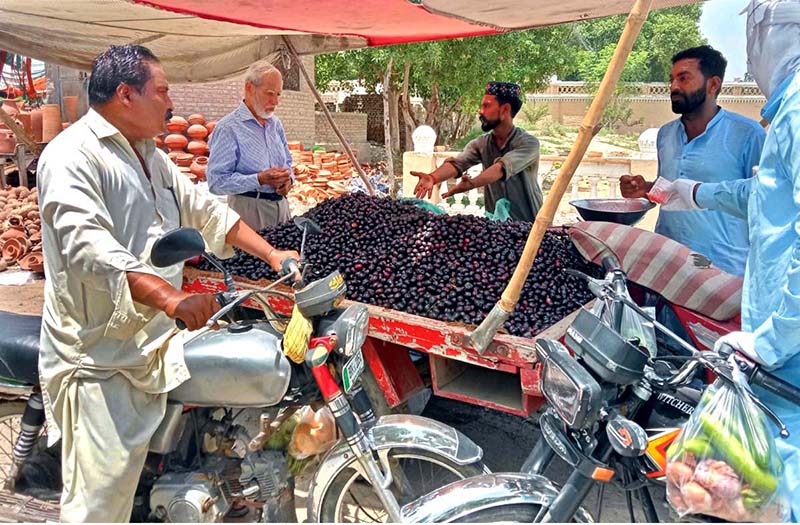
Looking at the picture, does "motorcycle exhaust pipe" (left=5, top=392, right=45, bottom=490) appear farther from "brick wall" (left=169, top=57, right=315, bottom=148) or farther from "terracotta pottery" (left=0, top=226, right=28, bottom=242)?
"brick wall" (left=169, top=57, right=315, bottom=148)

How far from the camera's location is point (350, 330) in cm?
212

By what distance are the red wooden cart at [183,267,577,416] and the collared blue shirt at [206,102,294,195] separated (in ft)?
4.69

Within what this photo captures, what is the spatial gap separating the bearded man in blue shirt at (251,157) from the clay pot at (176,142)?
8227 millimetres

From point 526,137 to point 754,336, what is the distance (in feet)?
10.3

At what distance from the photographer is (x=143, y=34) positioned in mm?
4977

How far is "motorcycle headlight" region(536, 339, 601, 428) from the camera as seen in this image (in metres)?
1.64

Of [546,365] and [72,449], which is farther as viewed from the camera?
[72,449]

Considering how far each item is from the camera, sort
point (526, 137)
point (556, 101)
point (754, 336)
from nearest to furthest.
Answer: point (754, 336) → point (526, 137) → point (556, 101)

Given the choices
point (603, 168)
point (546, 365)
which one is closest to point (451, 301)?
point (546, 365)

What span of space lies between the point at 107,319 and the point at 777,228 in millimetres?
2106

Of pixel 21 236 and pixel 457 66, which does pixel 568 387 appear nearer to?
pixel 21 236

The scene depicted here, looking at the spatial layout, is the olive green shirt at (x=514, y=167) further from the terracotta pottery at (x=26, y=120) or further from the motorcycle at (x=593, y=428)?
the terracotta pottery at (x=26, y=120)

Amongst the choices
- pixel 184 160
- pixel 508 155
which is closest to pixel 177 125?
pixel 184 160

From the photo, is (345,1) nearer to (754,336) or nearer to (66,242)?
(66,242)
